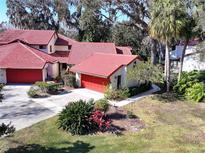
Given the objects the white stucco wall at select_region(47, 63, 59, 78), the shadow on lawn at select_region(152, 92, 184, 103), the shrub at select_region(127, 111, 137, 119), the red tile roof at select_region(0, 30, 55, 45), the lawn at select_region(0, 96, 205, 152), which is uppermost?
the red tile roof at select_region(0, 30, 55, 45)

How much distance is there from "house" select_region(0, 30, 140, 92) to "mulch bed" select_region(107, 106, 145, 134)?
21.7 ft

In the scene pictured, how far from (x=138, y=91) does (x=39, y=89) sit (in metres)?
10.8

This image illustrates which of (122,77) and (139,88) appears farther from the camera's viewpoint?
(139,88)

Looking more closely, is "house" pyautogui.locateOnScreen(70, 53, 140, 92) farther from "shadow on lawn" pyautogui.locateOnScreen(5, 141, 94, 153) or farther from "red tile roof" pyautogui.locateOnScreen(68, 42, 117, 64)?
"shadow on lawn" pyautogui.locateOnScreen(5, 141, 94, 153)

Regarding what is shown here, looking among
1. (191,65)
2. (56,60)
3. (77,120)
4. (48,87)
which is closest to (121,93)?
(48,87)

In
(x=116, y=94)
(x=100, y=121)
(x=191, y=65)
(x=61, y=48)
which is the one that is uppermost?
(x=61, y=48)

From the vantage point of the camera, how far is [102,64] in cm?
3369

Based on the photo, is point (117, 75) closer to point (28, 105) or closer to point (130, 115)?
point (130, 115)

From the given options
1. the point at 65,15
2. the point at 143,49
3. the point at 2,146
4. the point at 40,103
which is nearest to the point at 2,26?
the point at 65,15

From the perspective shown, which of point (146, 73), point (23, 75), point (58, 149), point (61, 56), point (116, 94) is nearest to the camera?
point (58, 149)

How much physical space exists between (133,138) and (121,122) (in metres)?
3.11

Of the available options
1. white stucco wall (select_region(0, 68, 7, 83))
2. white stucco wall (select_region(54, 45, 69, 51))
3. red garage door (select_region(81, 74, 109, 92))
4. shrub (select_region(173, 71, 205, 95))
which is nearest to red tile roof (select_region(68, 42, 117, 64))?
white stucco wall (select_region(54, 45, 69, 51))

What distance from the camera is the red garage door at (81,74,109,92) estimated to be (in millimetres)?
32219

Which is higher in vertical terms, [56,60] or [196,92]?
[56,60]
